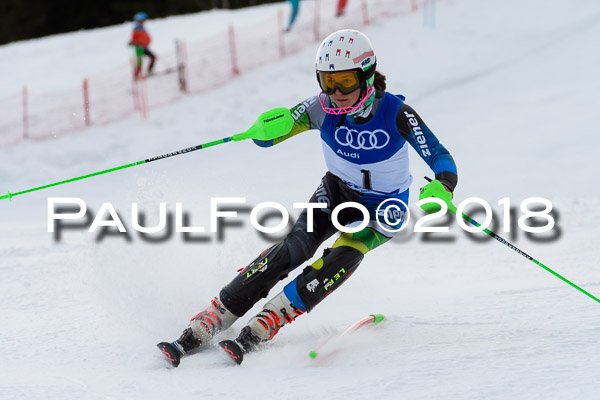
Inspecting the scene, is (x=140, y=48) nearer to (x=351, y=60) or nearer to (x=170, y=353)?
(x=351, y=60)

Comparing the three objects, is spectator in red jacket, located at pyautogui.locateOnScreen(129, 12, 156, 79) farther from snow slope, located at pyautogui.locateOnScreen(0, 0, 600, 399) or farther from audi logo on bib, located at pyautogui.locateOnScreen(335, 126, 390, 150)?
audi logo on bib, located at pyautogui.locateOnScreen(335, 126, 390, 150)

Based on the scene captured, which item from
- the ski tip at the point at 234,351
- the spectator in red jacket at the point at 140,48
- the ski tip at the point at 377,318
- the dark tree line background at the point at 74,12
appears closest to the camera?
the ski tip at the point at 234,351

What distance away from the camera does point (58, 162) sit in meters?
10.4

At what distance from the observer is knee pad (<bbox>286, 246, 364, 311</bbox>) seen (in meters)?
3.72

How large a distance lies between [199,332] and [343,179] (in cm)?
120

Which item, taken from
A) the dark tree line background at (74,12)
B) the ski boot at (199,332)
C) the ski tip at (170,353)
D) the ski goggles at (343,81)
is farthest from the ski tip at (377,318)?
the dark tree line background at (74,12)

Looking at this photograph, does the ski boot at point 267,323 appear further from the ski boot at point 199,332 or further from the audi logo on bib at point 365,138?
the audi logo on bib at point 365,138

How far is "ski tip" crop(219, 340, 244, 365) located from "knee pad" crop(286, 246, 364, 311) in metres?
0.39

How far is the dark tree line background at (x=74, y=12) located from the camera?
2919 centimetres

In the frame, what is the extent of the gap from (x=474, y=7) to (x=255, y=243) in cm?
1290

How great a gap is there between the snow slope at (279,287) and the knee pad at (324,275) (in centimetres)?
30

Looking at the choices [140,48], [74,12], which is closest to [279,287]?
[140,48]

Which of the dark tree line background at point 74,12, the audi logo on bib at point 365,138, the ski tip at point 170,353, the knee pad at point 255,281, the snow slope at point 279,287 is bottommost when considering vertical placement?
the dark tree line background at point 74,12

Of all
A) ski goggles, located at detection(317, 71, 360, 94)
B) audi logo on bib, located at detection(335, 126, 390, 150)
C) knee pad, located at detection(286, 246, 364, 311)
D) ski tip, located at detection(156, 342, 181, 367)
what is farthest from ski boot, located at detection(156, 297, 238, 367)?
ski goggles, located at detection(317, 71, 360, 94)
